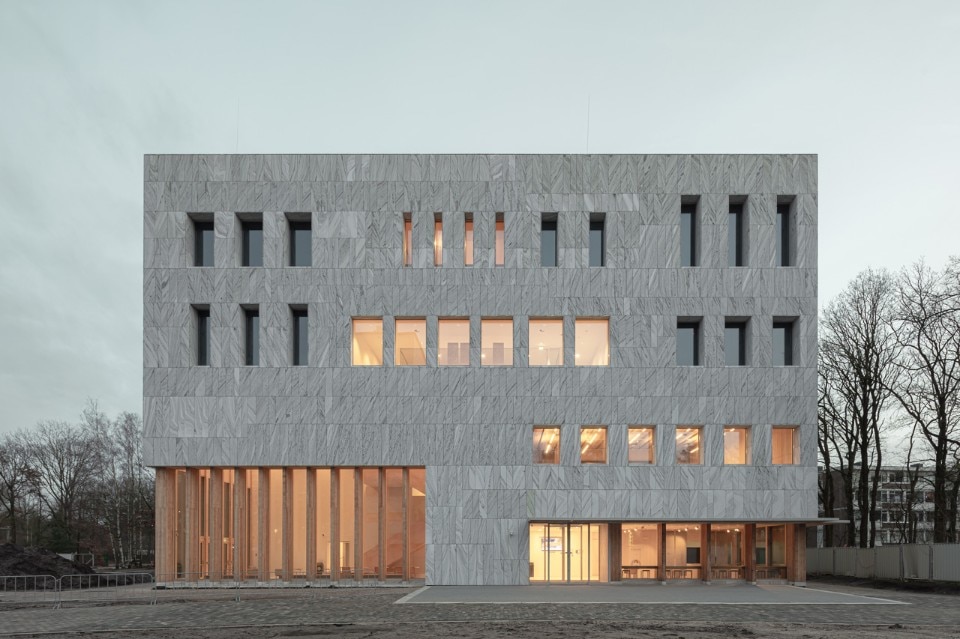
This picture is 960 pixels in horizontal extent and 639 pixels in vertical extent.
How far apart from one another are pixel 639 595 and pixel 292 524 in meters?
13.7

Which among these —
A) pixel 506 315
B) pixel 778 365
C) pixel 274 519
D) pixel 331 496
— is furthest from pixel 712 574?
pixel 274 519

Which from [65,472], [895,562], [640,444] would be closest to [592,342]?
[640,444]

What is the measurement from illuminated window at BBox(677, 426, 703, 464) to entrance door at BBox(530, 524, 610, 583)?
420cm

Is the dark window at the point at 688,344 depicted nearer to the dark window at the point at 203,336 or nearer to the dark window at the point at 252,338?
the dark window at the point at 252,338

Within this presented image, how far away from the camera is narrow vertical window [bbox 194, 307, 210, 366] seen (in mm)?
32625

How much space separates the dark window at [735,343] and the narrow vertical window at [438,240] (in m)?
11.9

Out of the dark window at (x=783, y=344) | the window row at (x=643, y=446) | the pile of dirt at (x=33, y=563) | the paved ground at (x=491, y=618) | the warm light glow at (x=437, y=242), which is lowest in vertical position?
the pile of dirt at (x=33, y=563)

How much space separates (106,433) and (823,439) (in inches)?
2057

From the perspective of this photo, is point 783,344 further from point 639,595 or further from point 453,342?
point 453,342

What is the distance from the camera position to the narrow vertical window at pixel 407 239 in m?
32.5

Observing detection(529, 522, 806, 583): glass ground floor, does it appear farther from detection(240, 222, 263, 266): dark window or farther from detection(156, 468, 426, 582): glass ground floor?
detection(240, 222, 263, 266): dark window

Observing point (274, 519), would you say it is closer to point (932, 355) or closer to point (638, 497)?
point (638, 497)

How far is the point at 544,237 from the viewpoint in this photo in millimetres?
33125

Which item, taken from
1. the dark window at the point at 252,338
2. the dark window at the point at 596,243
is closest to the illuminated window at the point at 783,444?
the dark window at the point at 596,243
